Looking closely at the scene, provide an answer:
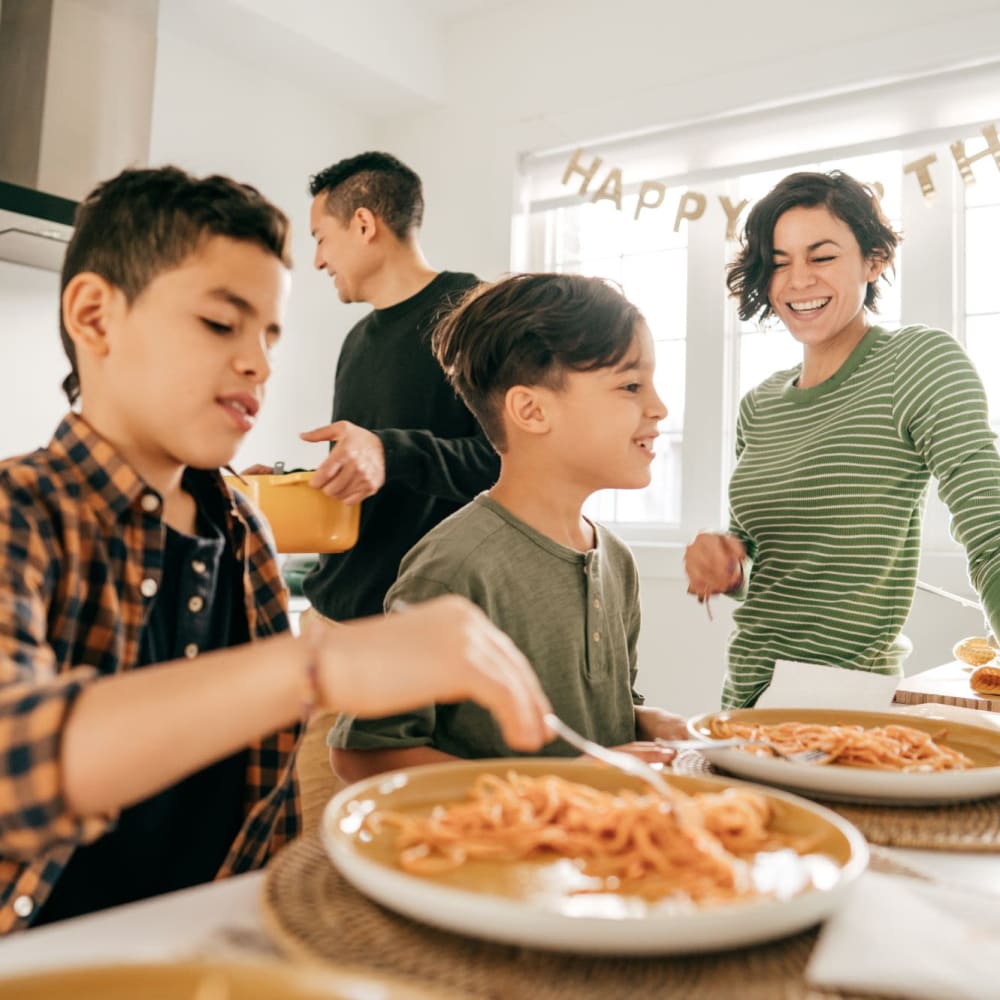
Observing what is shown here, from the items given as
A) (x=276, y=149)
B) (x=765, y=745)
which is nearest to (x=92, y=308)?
(x=765, y=745)

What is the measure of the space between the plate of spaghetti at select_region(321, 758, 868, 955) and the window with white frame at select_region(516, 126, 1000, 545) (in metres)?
2.56

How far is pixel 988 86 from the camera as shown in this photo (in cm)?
295

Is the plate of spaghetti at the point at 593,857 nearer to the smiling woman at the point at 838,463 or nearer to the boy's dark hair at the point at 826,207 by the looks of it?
the smiling woman at the point at 838,463

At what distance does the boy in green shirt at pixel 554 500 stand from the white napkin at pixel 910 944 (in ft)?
1.96

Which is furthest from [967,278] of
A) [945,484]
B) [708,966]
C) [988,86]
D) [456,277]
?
[708,966]

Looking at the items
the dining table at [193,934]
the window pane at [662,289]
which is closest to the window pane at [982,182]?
the window pane at [662,289]

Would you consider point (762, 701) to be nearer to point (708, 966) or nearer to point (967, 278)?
point (708, 966)

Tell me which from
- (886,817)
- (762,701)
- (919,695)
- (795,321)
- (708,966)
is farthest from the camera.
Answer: (795,321)

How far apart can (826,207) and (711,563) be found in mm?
638

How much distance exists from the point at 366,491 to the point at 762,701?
28.5 inches

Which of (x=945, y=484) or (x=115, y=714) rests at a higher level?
(x=945, y=484)

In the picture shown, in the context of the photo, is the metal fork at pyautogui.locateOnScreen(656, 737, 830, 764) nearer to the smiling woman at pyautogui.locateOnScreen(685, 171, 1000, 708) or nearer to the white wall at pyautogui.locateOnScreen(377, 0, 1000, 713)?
the smiling woman at pyautogui.locateOnScreen(685, 171, 1000, 708)

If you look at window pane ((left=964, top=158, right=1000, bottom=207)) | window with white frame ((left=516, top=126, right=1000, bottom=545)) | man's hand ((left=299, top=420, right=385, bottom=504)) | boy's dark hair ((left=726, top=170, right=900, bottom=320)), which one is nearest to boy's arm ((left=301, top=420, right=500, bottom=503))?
man's hand ((left=299, top=420, right=385, bottom=504))

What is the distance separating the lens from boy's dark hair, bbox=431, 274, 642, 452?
4.37 feet
